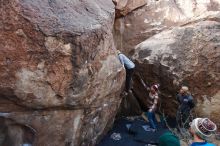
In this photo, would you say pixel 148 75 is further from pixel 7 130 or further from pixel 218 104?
pixel 7 130

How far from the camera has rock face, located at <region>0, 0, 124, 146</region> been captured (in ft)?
16.3

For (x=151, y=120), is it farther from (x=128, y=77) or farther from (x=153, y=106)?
(x=128, y=77)

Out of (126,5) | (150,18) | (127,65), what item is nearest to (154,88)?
(127,65)

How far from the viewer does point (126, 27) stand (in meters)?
10.4

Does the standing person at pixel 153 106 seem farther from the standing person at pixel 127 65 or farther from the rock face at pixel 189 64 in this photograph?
the standing person at pixel 127 65

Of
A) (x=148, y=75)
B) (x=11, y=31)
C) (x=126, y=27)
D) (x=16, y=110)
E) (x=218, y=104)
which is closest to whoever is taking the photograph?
(x=11, y=31)

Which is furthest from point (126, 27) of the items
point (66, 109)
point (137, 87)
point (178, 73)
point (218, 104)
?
point (66, 109)

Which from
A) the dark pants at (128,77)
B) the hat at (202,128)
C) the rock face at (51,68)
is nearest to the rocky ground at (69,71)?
the rock face at (51,68)

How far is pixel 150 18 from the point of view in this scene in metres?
10.3

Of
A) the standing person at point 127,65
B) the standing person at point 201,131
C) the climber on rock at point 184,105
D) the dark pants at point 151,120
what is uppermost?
the standing person at point 127,65

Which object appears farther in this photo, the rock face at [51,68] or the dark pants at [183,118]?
the dark pants at [183,118]

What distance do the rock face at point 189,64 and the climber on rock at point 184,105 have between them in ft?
1.25

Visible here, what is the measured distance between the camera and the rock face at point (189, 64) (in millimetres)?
7453

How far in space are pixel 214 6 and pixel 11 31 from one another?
23.3 ft
